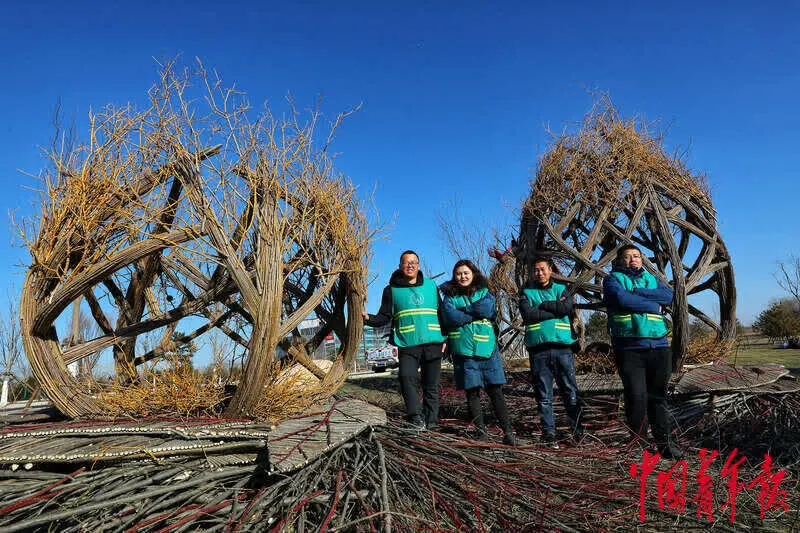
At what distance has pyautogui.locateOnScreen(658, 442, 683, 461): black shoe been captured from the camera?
133 inches

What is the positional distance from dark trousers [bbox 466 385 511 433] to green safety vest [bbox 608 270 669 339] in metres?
1.00

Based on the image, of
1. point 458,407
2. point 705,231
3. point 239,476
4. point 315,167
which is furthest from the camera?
point 705,231

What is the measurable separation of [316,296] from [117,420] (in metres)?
1.35

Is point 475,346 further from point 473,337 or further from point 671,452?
point 671,452

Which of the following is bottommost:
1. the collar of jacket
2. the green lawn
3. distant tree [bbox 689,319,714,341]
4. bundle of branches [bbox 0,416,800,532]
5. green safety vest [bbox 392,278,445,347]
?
the green lawn

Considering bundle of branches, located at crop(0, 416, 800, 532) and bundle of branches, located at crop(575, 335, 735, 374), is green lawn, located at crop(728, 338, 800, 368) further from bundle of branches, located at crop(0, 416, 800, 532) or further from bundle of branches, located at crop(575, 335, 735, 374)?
bundle of branches, located at crop(0, 416, 800, 532)

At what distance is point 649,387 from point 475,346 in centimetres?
132

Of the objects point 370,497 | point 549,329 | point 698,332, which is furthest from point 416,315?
point 698,332

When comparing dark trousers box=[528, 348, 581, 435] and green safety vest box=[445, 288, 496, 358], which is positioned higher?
green safety vest box=[445, 288, 496, 358]

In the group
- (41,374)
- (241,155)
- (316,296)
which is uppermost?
(241,155)

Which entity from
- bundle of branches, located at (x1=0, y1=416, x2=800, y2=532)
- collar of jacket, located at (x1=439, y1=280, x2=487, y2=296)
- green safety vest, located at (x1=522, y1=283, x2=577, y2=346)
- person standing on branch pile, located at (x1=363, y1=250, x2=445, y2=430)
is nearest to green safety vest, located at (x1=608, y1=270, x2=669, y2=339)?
green safety vest, located at (x1=522, y1=283, x2=577, y2=346)

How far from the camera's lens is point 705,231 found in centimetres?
557

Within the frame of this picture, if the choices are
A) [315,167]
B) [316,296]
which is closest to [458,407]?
[316,296]

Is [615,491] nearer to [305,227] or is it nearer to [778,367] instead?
[305,227]
